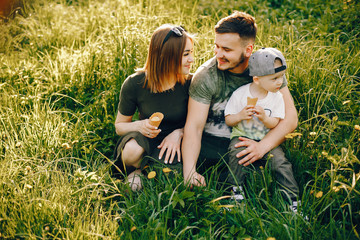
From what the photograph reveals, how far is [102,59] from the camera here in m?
3.89

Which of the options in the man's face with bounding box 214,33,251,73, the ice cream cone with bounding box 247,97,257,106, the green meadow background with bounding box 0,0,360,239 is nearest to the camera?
the green meadow background with bounding box 0,0,360,239

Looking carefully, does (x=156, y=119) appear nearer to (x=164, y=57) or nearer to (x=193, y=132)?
(x=193, y=132)

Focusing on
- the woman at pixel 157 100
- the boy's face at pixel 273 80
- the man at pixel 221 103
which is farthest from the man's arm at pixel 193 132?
the boy's face at pixel 273 80

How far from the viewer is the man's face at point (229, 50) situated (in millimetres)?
2766

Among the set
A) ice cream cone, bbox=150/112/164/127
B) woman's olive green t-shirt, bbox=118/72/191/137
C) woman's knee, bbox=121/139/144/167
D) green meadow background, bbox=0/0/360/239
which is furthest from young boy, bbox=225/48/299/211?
woman's knee, bbox=121/139/144/167

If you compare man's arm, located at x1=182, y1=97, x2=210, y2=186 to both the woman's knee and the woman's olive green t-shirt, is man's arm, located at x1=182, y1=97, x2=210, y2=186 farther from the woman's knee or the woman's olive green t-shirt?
the woman's knee

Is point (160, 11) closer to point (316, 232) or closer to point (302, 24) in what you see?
point (302, 24)

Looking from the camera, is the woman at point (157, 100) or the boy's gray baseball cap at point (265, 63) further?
the woman at point (157, 100)

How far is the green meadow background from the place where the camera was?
90.5 inches

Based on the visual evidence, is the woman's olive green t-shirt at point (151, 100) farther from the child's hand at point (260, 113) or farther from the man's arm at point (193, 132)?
the child's hand at point (260, 113)

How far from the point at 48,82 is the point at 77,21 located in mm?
1579

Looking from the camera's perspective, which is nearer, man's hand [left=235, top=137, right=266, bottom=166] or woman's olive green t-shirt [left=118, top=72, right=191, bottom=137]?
man's hand [left=235, top=137, right=266, bottom=166]

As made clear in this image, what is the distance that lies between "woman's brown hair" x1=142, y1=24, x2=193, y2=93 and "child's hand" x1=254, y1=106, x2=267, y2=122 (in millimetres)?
685

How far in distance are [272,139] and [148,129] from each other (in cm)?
97
